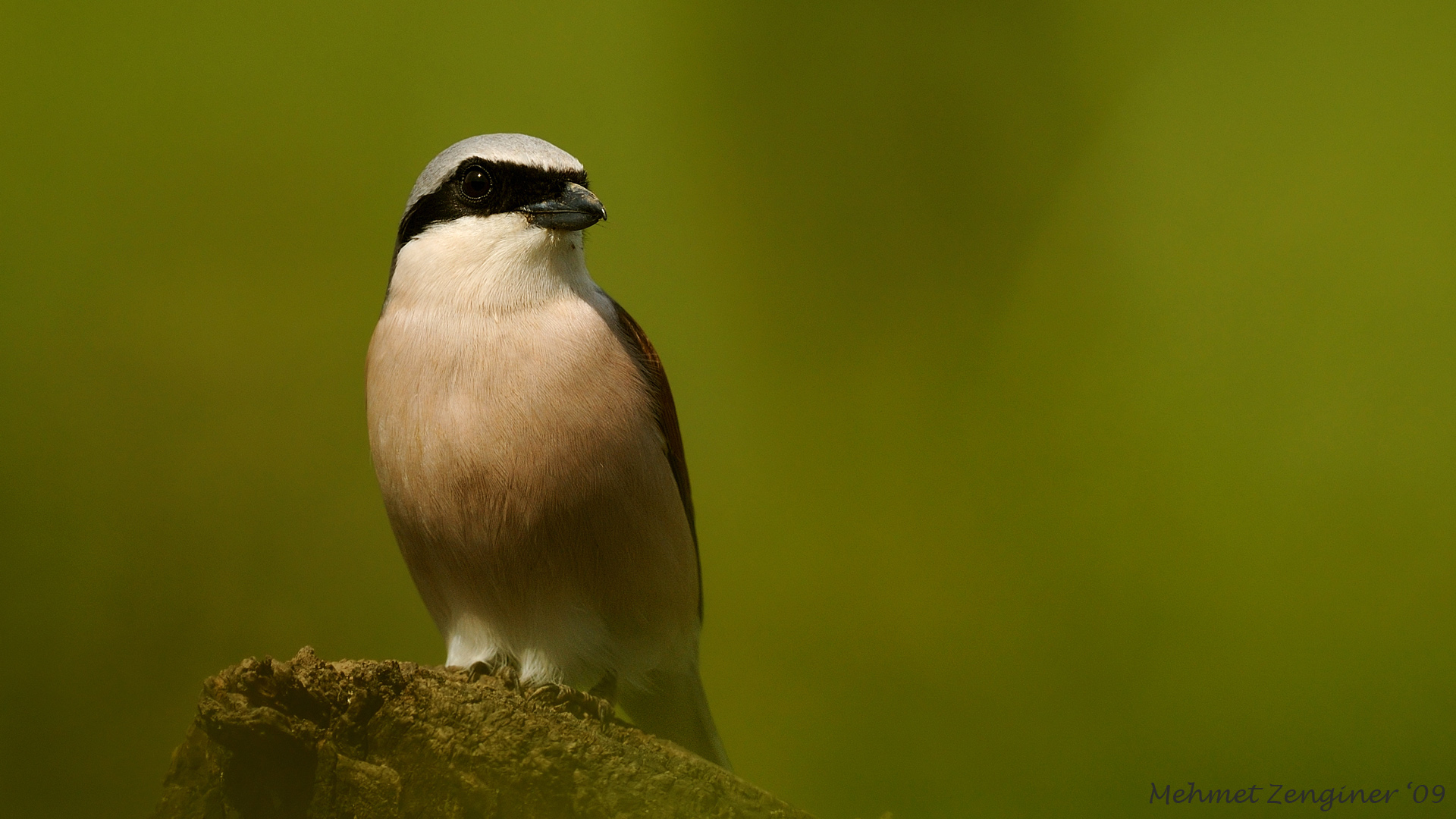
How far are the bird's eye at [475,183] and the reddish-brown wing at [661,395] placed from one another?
1.17 feet

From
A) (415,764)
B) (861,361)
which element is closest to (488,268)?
(415,764)

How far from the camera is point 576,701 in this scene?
168 centimetres

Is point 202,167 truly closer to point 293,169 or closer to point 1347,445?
point 293,169

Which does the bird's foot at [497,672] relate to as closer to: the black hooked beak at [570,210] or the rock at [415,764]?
the rock at [415,764]

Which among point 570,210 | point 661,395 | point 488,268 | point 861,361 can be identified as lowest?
point 861,361

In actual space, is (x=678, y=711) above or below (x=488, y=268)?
below

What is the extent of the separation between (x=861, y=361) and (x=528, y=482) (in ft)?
4.37

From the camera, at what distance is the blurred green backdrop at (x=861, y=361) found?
2342 mm

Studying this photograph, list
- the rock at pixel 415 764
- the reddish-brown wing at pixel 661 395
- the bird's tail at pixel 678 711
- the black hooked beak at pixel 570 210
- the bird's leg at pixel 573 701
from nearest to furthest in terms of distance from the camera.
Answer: the rock at pixel 415 764 < the bird's leg at pixel 573 701 < the black hooked beak at pixel 570 210 < the reddish-brown wing at pixel 661 395 < the bird's tail at pixel 678 711

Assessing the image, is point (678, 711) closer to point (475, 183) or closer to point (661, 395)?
point (661, 395)

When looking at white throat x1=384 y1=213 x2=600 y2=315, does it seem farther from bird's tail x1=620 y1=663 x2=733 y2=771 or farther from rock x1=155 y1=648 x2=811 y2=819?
bird's tail x1=620 y1=663 x2=733 y2=771

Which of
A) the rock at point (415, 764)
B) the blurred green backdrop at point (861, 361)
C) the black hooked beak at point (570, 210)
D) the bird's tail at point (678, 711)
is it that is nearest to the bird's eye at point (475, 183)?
the black hooked beak at point (570, 210)

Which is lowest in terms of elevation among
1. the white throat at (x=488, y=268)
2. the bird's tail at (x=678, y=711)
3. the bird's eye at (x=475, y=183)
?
the bird's tail at (x=678, y=711)

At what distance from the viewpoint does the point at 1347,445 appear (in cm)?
238
